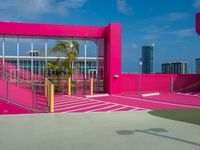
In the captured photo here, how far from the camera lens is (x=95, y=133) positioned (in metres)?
7.24

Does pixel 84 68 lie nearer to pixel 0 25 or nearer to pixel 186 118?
pixel 0 25

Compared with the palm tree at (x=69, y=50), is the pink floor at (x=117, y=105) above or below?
below

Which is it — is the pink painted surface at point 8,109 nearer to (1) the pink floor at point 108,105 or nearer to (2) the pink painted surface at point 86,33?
(1) the pink floor at point 108,105

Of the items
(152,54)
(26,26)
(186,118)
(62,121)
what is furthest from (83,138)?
(152,54)

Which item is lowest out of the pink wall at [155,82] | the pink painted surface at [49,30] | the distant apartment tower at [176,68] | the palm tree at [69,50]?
the pink wall at [155,82]

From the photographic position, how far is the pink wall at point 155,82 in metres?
22.2

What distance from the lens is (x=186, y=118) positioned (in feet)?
31.4

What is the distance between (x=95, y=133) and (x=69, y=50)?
14790 mm

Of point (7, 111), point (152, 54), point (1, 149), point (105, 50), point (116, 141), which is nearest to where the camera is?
point (1, 149)

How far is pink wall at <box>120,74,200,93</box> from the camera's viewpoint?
873 inches

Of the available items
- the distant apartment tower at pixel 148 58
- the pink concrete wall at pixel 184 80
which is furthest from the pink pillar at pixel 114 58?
the distant apartment tower at pixel 148 58

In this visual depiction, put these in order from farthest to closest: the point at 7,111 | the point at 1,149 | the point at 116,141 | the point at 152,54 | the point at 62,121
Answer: the point at 152,54, the point at 7,111, the point at 62,121, the point at 116,141, the point at 1,149

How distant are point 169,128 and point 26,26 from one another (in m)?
15.7

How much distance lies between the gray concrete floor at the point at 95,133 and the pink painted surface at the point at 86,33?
11.1 m
